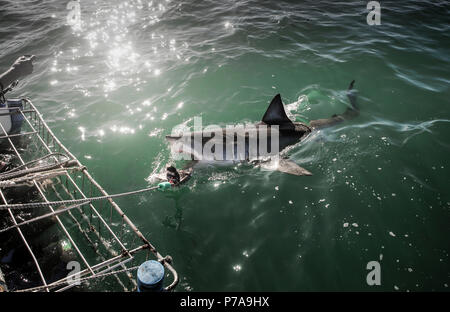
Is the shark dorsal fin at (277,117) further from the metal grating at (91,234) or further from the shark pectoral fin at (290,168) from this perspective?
the metal grating at (91,234)

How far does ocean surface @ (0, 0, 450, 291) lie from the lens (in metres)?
4.79

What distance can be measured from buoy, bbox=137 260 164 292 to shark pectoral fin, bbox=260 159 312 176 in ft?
12.5

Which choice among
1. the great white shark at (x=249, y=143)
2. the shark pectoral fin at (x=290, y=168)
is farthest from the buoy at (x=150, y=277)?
the shark pectoral fin at (x=290, y=168)

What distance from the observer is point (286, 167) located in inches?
248

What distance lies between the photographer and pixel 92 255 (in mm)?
5004

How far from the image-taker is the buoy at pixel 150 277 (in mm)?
3059

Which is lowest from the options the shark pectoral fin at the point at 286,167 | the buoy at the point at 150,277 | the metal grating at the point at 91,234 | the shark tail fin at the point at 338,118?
the metal grating at the point at 91,234

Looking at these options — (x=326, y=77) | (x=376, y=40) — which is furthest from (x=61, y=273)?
(x=376, y=40)

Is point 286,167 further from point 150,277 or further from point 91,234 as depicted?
point 91,234

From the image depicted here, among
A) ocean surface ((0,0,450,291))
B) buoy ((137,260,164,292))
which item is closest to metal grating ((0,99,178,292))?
ocean surface ((0,0,450,291))

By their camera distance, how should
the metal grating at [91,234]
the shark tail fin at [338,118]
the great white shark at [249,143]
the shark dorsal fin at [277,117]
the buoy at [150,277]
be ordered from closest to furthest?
the buoy at [150,277] < the metal grating at [91,234] < the great white shark at [249,143] < the shark dorsal fin at [277,117] < the shark tail fin at [338,118]

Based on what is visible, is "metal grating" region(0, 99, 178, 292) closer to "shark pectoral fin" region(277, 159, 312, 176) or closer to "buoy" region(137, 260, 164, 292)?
"buoy" region(137, 260, 164, 292)

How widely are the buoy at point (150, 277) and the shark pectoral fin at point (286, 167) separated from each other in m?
3.82
